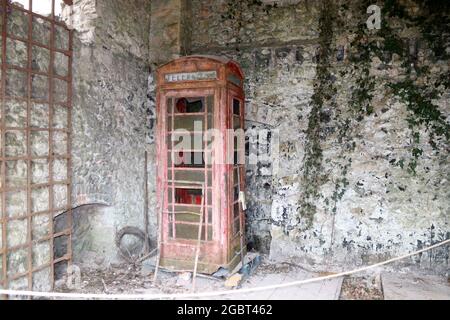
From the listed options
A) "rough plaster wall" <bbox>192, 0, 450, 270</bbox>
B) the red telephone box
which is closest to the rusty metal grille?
Answer: the red telephone box

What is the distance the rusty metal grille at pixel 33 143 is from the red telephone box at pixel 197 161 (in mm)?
1215

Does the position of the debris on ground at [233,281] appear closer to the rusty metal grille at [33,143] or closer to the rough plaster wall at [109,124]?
the rough plaster wall at [109,124]

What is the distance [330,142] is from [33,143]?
406 centimetres

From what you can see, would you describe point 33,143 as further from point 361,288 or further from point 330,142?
point 361,288

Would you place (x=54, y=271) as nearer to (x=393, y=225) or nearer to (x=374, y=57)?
(x=393, y=225)

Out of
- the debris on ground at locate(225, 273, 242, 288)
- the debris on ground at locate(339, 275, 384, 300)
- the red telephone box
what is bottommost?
the debris on ground at locate(339, 275, 384, 300)

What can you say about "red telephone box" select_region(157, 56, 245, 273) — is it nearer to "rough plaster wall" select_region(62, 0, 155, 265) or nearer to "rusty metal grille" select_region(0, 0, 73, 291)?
"rough plaster wall" select_region(62, 0, 155, 265)

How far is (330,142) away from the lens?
5.66 meters

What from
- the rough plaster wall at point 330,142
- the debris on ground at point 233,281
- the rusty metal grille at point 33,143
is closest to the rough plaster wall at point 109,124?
the rusty metal grille at point 33,143

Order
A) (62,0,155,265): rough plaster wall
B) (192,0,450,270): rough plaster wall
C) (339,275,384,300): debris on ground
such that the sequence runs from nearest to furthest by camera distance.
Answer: (339,275,384,300): debris on ground → (62,0,155,265): rough plaster wall → (192,0,450,270): rough plaster wall

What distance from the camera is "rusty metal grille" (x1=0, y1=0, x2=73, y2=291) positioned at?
3.77 m

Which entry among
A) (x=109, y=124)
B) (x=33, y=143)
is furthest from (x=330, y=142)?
(x=33, y=143)

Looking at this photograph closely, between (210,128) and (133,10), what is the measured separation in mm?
2473

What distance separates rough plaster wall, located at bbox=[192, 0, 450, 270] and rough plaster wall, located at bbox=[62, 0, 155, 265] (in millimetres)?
1437
